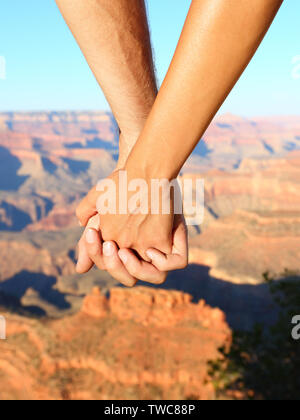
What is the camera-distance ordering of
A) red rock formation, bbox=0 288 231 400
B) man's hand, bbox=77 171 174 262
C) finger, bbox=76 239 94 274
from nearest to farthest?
man's hand, bbox=77 171 174 262 → finger, bbox=76 239 94 274 → red rock formation, bbox=0 288 231 400

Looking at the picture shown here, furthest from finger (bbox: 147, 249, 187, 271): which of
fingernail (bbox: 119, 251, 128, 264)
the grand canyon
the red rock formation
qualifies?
the red rock formation

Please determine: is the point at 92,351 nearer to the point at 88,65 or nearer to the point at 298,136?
the point at 88,65

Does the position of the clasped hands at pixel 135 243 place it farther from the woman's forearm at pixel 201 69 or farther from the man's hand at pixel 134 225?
the woman's forearm at pixel 201 69

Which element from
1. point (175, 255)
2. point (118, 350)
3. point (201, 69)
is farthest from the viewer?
point (118, 350)

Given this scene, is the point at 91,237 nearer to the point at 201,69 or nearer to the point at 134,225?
the point at 134,225

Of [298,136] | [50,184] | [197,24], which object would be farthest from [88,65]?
[298,136]

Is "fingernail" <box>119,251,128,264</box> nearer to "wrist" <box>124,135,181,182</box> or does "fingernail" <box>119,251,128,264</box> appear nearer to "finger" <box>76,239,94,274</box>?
"finger" <box>76,239,94,274</box>

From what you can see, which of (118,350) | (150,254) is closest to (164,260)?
(150,254)
